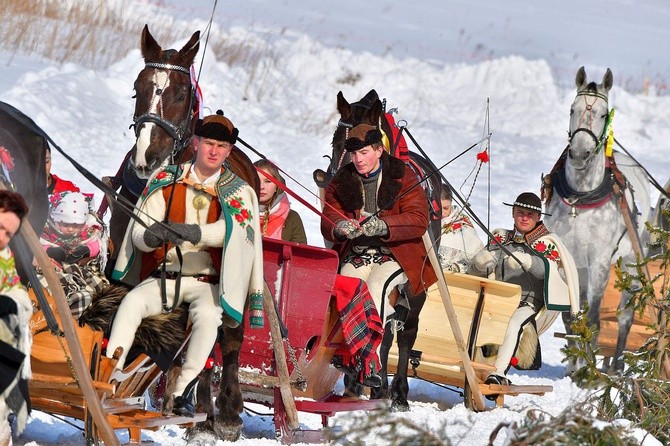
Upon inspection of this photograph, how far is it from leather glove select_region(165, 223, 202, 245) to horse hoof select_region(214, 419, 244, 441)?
1.22 m

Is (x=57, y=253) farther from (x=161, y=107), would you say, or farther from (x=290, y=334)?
(x=290, y=334)

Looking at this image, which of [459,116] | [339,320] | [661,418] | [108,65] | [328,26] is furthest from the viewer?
[328,26]

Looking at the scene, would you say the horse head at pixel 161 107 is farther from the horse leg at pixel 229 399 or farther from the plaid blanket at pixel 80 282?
the horse leg at pixel 229 399

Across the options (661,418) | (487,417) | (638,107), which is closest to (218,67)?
(638,107)

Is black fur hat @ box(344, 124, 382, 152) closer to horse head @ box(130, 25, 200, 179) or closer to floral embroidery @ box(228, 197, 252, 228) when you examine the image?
horse head @ box(130, 25, 200, 179)

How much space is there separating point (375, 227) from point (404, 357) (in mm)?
1547

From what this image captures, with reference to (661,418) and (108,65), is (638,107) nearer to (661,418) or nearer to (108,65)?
(108,65)

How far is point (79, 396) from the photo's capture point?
645 centimetres

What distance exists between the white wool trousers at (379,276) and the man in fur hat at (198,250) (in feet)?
6.17

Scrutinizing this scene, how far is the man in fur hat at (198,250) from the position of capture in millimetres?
6973

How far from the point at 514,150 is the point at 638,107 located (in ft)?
14.9

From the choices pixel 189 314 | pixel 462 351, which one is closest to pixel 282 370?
pixel 189 314

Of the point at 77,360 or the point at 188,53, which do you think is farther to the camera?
the point at 188,53

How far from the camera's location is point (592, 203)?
13141 millimetres
